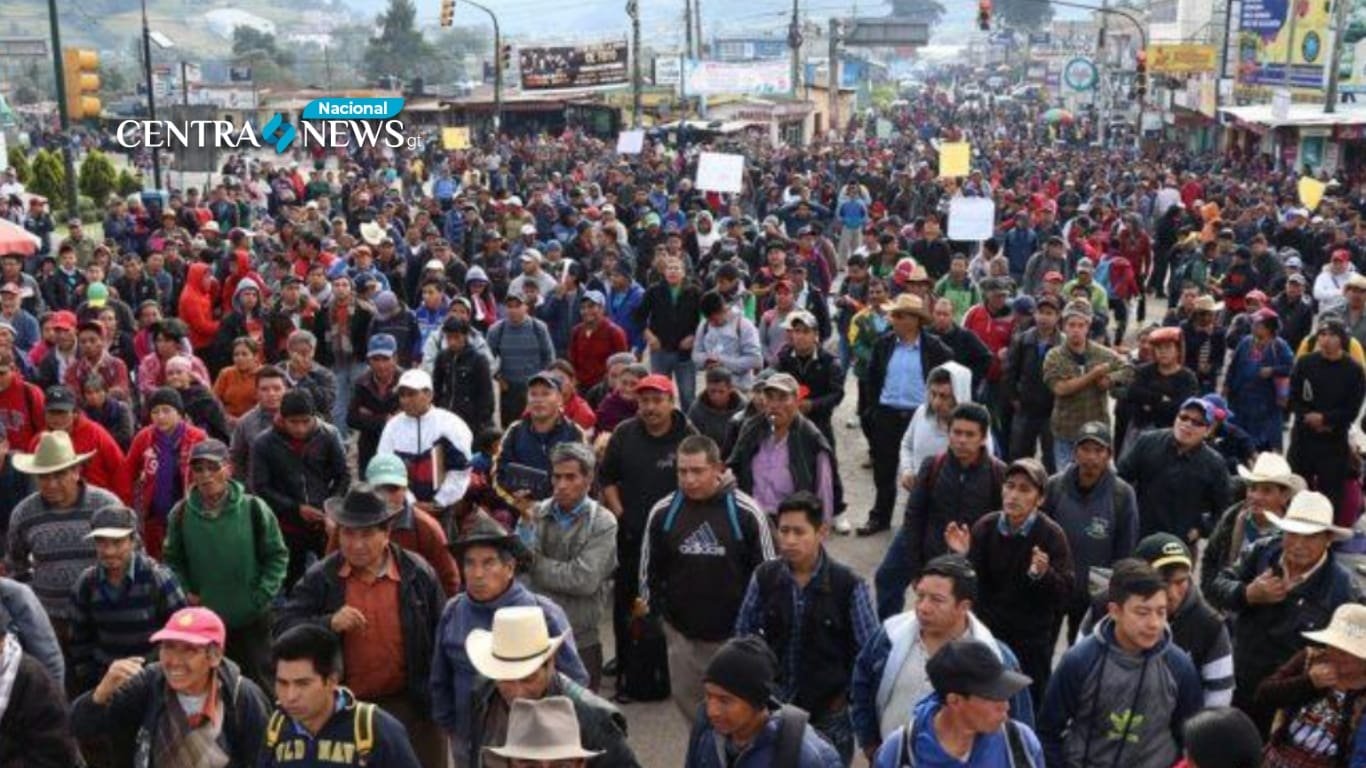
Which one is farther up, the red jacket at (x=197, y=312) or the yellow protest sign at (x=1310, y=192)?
the yellow protest sign at (x=1310, y=192)

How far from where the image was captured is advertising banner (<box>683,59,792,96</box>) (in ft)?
163

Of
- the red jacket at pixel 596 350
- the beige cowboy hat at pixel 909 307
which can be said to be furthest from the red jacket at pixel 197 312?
the beige cowboy hat at pixel 909 307

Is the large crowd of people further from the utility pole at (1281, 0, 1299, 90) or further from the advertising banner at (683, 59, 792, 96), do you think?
the advertising banner at (683, 59, 792, 96)

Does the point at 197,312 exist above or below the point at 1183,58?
below

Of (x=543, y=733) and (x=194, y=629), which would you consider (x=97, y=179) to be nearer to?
(x=194, y=629)

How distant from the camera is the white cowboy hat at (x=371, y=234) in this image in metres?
16.5

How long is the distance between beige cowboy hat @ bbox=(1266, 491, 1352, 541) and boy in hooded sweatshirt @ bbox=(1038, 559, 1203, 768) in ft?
2.76

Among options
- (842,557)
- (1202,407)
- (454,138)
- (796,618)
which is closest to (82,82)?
(842,557)

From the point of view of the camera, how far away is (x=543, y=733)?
4.21 m

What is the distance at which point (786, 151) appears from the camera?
40.4 m

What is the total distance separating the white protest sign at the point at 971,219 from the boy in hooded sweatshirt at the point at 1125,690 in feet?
41.7

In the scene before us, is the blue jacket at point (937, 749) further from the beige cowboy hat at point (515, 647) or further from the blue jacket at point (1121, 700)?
the beige cowboy hat at point (515, 647)

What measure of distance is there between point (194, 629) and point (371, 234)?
12.7 meters

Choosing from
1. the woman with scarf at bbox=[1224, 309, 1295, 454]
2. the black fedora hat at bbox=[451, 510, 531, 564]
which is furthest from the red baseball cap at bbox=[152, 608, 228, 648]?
the woman with scarf at bbox=[1224, 309, 1295, 454]
